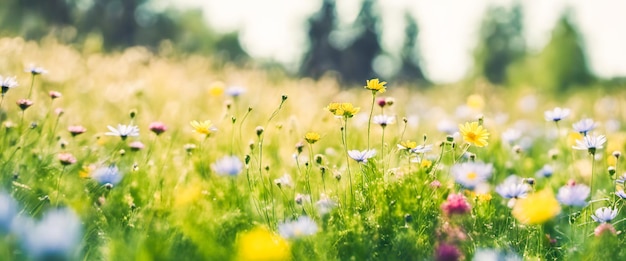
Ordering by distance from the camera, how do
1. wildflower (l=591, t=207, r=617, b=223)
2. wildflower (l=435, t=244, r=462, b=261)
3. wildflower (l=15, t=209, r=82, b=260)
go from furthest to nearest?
wildflower (l=591, t=207, r=617, b=223) → wildflower (l=435, t=244, r=462, b=261) → wildflower (l=15, t=209, r=82, b=260)

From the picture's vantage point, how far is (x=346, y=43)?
933 inches

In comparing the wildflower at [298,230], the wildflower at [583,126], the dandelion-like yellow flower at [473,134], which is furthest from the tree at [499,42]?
the wildflower at [298,230]

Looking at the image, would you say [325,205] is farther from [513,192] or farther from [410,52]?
[410,52]

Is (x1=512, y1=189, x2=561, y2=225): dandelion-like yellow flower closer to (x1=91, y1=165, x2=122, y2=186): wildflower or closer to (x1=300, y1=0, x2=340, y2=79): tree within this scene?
(x1=91, y1=165, x2=122, y2=186): wildflower

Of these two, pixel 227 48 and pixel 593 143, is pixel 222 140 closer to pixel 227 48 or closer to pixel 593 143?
pixel 593 143

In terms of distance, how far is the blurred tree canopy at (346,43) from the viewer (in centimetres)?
2214

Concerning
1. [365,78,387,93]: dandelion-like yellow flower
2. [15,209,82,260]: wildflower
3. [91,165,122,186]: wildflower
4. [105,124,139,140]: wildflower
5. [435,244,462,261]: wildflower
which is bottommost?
[15,209,82,260]: wildflower

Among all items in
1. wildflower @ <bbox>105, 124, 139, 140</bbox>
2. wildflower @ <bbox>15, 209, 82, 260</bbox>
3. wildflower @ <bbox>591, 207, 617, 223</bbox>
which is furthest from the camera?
wildflower @ <bbox>105, 124, 139, 140</bbox>

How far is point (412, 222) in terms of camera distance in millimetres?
1412

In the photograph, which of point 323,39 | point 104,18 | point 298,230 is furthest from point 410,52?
point 298,230

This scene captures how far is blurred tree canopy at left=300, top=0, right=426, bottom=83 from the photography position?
72.6ft

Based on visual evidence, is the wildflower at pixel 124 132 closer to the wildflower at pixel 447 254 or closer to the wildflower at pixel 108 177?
the wildflower at pixel 108 177

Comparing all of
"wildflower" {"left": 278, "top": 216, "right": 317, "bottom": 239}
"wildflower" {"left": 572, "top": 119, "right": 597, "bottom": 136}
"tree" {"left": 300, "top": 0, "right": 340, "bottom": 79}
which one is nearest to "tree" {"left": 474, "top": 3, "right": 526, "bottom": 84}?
"tree" {"left": 300, "top": 0, "right": 340, "bottom": 79}

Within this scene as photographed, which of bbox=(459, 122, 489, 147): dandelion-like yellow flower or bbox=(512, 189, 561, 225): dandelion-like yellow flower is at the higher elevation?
bbox=(459, 122, 489, 147): dandelion-like yellow flower
